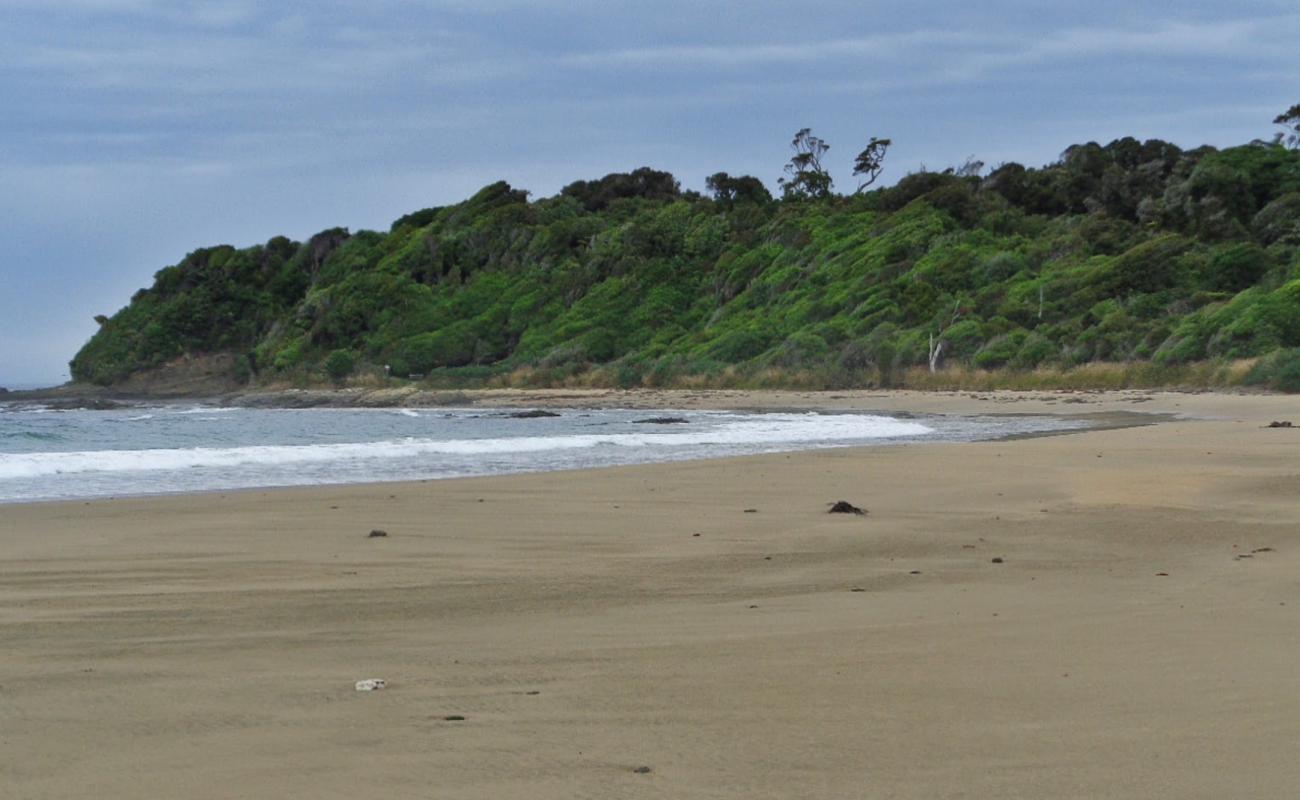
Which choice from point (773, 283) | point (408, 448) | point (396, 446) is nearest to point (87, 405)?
point (773, 283)

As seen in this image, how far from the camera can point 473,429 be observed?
24.6 meters

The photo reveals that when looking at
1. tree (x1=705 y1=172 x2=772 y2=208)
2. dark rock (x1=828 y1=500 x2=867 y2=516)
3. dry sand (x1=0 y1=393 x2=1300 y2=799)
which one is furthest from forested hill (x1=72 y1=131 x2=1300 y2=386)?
dry sand (x1=0 y1=393 x2=1300 y2=799)

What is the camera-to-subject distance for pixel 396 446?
17375 mm

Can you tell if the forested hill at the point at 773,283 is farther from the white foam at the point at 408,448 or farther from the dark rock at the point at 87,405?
the white foam at the point at 408,448

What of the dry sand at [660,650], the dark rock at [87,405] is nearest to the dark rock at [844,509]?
the dry sand at [660,650]

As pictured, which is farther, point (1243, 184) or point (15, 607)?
point (1243, 184)

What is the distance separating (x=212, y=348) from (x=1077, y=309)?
5340 cm

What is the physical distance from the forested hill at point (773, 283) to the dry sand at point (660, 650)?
2341 centimetres

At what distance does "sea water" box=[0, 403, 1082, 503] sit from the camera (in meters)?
12.9

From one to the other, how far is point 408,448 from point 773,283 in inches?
1699

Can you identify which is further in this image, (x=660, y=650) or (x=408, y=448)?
(x=408, y=448)

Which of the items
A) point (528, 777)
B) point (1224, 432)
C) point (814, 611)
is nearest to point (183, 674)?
point (528, 777)

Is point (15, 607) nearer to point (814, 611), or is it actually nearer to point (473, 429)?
point (814, 611)

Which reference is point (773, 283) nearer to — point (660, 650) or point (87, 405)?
point (87, 405)
